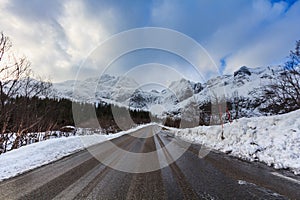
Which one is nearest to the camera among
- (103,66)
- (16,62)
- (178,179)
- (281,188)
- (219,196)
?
(219,196)

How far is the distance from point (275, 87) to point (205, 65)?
11.7 metres

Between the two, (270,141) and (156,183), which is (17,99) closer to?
(156,183)

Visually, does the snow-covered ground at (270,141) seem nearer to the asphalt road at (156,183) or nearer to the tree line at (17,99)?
the asphalt road at (156,183)

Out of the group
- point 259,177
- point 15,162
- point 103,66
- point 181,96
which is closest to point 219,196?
point 259,177

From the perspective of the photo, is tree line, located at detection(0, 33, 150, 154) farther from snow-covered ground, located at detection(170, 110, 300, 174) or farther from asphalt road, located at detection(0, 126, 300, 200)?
snow-covered ground, located at detection(170, 110, 300, 174)

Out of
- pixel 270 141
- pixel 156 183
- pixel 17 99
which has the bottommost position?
pixel 156 183

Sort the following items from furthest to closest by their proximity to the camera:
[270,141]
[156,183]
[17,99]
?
1. [17,99]
2. [270,141]
3. [156,183]

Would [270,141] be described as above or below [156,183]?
above

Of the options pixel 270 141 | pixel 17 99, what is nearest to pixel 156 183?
pixel 270 141

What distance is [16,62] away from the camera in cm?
990

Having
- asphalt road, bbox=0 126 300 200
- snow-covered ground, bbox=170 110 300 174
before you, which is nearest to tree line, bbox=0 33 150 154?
asphalt road, bbox=0 126 300 200

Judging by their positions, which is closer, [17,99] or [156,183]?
[156,183]

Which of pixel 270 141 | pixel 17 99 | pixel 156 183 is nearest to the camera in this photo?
pixel 156 183

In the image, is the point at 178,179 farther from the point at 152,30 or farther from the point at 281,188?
the point at 152,30
